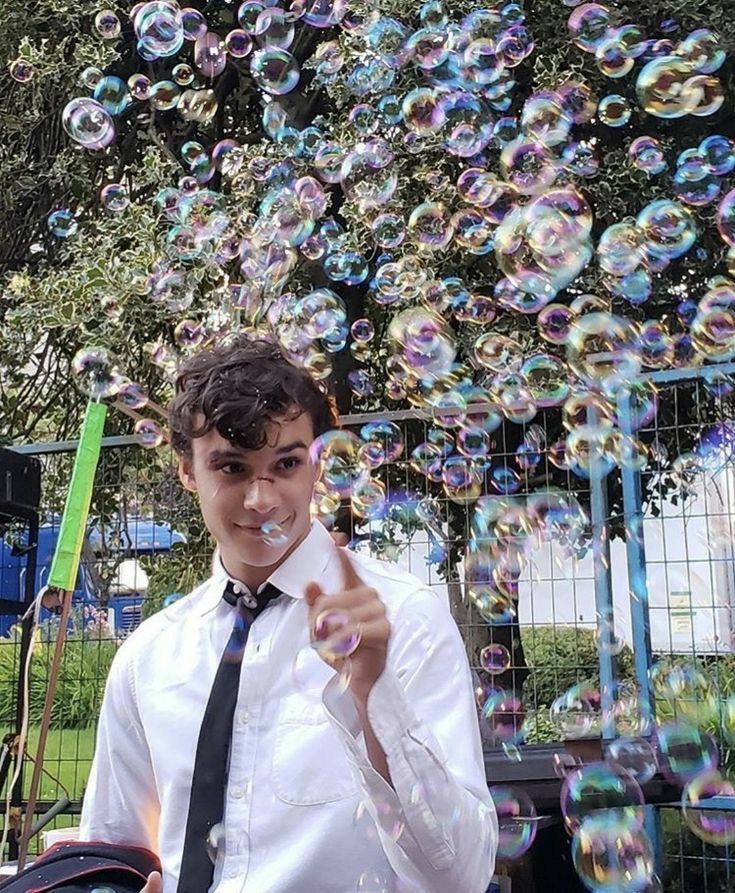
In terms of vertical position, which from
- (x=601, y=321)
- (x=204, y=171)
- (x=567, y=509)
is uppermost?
(x=204, y=171)

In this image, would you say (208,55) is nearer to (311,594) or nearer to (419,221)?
(419,221)

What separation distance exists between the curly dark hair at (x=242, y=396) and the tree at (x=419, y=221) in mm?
1931

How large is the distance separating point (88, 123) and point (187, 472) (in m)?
2.87

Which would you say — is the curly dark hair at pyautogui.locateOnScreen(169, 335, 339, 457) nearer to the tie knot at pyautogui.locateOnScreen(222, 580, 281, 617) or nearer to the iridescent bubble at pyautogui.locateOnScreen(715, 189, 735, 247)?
the tie knot at pyautogui.locateOnScreen(222, 580, 281, 617)

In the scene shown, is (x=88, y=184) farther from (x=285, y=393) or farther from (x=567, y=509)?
(x=285, y=393)

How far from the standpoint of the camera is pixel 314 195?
4156mm

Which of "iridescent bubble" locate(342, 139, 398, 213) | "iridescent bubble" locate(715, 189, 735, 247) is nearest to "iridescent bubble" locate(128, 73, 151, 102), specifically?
"iridescent bubble" locate(342, 139, 398, 213)

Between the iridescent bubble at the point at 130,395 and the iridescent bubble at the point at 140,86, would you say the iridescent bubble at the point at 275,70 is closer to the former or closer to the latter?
the iridescent bubble at the point at 140,86

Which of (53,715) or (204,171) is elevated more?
(204,171)

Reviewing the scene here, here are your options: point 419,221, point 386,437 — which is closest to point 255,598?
point 386,437

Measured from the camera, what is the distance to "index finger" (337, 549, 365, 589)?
58.7 inches

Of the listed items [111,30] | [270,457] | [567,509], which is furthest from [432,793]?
[111,30]

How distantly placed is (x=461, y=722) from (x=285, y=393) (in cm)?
52

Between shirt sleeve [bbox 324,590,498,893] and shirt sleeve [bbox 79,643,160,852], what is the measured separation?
0.40 meters
